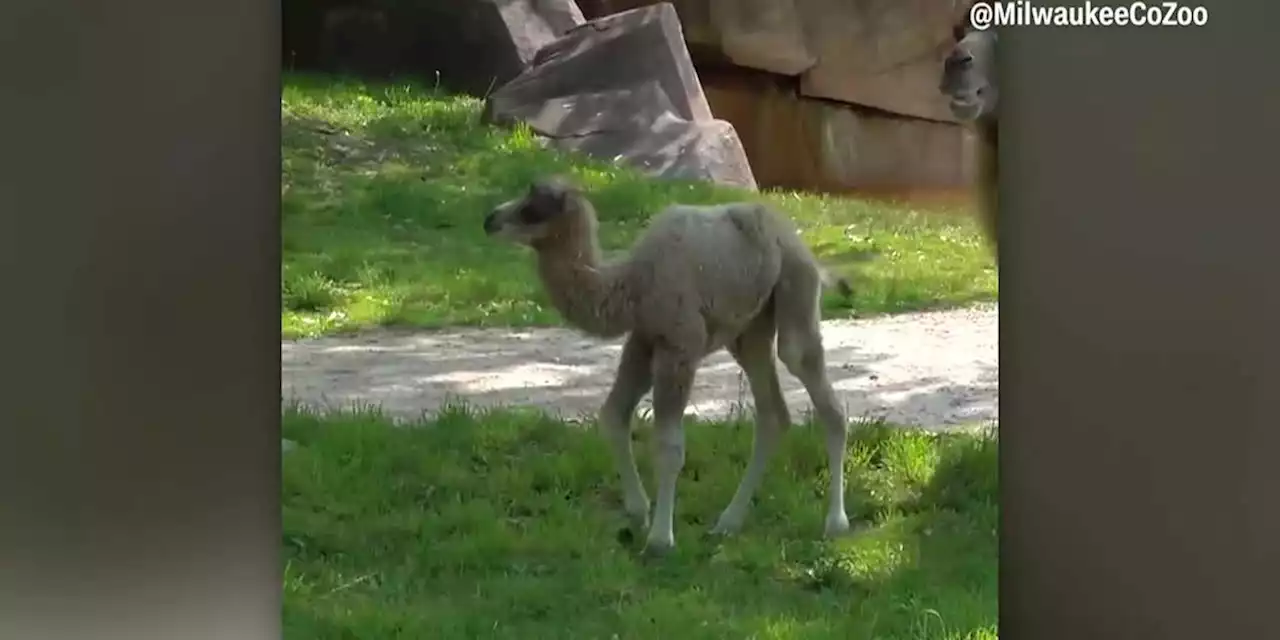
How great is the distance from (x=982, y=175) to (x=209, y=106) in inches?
43.9

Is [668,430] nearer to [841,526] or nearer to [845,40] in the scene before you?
[841,526]

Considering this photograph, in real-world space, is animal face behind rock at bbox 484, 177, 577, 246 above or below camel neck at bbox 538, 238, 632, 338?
above

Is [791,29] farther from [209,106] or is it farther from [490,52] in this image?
[209,106]

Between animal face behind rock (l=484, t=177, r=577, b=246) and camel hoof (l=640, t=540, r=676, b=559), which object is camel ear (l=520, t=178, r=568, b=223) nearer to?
animal face behind rock (l=484, t=177, r=577, b=246)

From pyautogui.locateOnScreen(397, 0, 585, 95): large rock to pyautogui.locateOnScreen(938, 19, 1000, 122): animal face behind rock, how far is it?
1.79 feet

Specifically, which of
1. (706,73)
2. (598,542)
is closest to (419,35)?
(706,73)

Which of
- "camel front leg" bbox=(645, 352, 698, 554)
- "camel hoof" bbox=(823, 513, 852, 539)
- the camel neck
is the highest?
the camel neck

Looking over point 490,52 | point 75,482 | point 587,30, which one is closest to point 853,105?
point 587,30

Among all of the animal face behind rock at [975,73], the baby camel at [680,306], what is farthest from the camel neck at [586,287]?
the animal face behind rock at [975,73]

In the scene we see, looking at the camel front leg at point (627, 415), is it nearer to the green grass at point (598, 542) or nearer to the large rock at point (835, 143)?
the green grass at point (598, 542)

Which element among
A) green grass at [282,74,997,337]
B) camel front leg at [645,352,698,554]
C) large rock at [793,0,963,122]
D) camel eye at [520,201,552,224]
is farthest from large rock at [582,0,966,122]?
camel front leg at [645,352,698,554]

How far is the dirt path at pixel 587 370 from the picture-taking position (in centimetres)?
196

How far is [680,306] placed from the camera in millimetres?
1966

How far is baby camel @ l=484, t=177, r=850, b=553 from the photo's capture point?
1958mm
